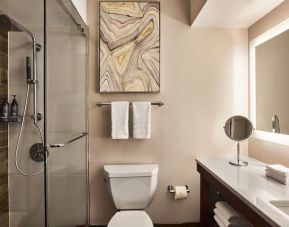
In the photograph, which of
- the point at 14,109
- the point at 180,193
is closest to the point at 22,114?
the point at 14,109

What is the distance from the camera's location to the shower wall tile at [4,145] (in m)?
1.66

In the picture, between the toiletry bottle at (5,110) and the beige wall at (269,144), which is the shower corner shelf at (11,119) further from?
the beige wall at (269,144)

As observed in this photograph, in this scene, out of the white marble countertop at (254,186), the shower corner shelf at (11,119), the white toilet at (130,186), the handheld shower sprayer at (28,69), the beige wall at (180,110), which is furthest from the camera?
the beige wall at (180,110)

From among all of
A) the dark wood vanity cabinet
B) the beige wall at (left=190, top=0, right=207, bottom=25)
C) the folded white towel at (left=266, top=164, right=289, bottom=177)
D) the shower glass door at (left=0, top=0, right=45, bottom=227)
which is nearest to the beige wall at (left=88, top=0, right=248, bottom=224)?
the beige wall at (left=190, top=0, right=207, bottom=25)

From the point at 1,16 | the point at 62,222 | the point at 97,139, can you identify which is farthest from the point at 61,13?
the point at 62,222

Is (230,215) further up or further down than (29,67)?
further down

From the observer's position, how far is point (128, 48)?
2203mm

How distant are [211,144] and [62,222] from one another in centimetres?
144

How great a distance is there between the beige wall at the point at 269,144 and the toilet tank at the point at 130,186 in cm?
95

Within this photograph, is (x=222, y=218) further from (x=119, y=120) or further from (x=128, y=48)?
(x=128, y=48)

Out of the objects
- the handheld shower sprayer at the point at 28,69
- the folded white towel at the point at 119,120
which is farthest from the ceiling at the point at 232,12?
the handheld shower sprayer at the point at 28,69

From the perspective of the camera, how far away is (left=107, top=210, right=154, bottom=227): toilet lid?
1.66 m

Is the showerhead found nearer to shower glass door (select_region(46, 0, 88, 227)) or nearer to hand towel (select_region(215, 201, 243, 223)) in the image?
shower glass door (select_region(46, 0, 88, 227))

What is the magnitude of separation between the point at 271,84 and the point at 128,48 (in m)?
1.27
